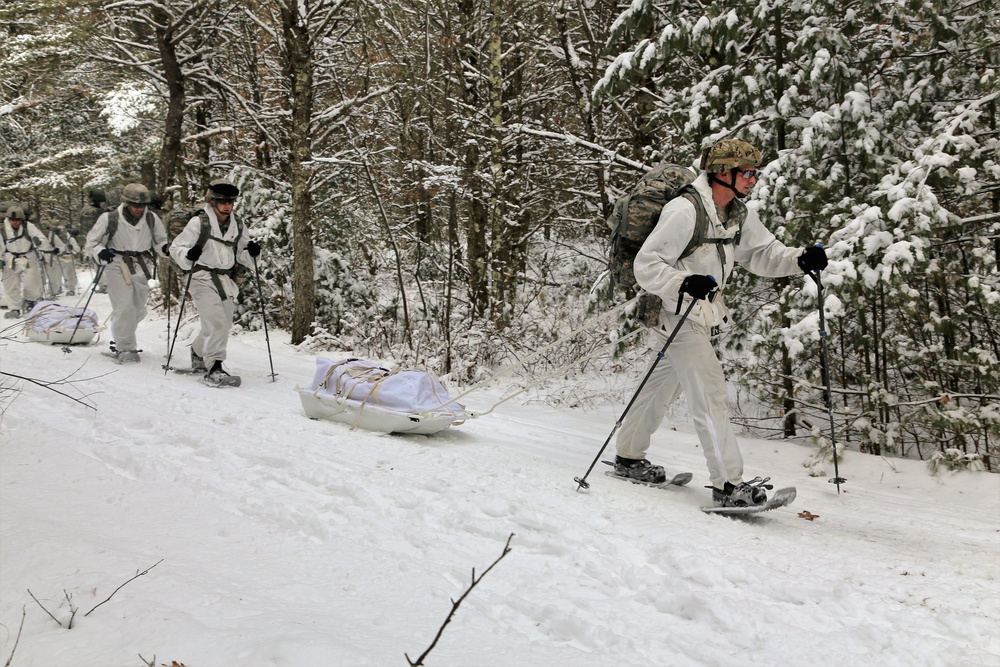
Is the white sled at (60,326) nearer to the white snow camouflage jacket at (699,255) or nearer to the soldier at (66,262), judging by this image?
the white snow camouflage jacket at (699,255)

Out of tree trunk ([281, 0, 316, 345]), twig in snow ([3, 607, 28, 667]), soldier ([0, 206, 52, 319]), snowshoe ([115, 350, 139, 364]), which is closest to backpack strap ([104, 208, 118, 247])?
snowshoe ([115, 350, 139, 364])

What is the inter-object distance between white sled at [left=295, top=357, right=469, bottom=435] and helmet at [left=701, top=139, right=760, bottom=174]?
2.90 m

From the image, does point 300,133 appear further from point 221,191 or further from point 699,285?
point 699,285

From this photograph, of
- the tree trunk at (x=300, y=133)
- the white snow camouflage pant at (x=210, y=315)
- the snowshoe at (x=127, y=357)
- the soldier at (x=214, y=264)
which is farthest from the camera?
the tree trunk at (x=300, y=133)

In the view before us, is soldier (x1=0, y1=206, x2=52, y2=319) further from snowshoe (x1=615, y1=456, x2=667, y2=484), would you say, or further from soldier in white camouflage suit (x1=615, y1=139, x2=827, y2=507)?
soldier in white camouflage suit (x1=615, y1=139, x2=827, y2=507)

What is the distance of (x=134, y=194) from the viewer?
922 cm

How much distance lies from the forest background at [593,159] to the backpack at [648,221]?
63 cm

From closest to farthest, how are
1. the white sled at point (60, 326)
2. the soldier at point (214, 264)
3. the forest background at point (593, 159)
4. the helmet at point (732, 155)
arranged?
1. the helmet at point (732, 155)
2. the forest background at point (593, 159)
3. the soldier at point (214, 264)
4. the white sled at point (60, 326)

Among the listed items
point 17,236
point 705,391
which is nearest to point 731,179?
point 705,391

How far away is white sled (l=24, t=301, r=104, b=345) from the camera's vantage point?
10008 millimetres

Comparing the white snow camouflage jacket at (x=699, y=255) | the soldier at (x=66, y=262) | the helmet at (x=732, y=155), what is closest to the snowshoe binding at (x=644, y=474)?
the white snow camouflage jacket at (x=699, y=255)

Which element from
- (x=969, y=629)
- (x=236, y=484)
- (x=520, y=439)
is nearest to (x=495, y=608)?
(x=969, y=629)

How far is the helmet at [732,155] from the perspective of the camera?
14.7 ft

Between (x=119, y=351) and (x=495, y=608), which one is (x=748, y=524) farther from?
(x=119, y=351)
